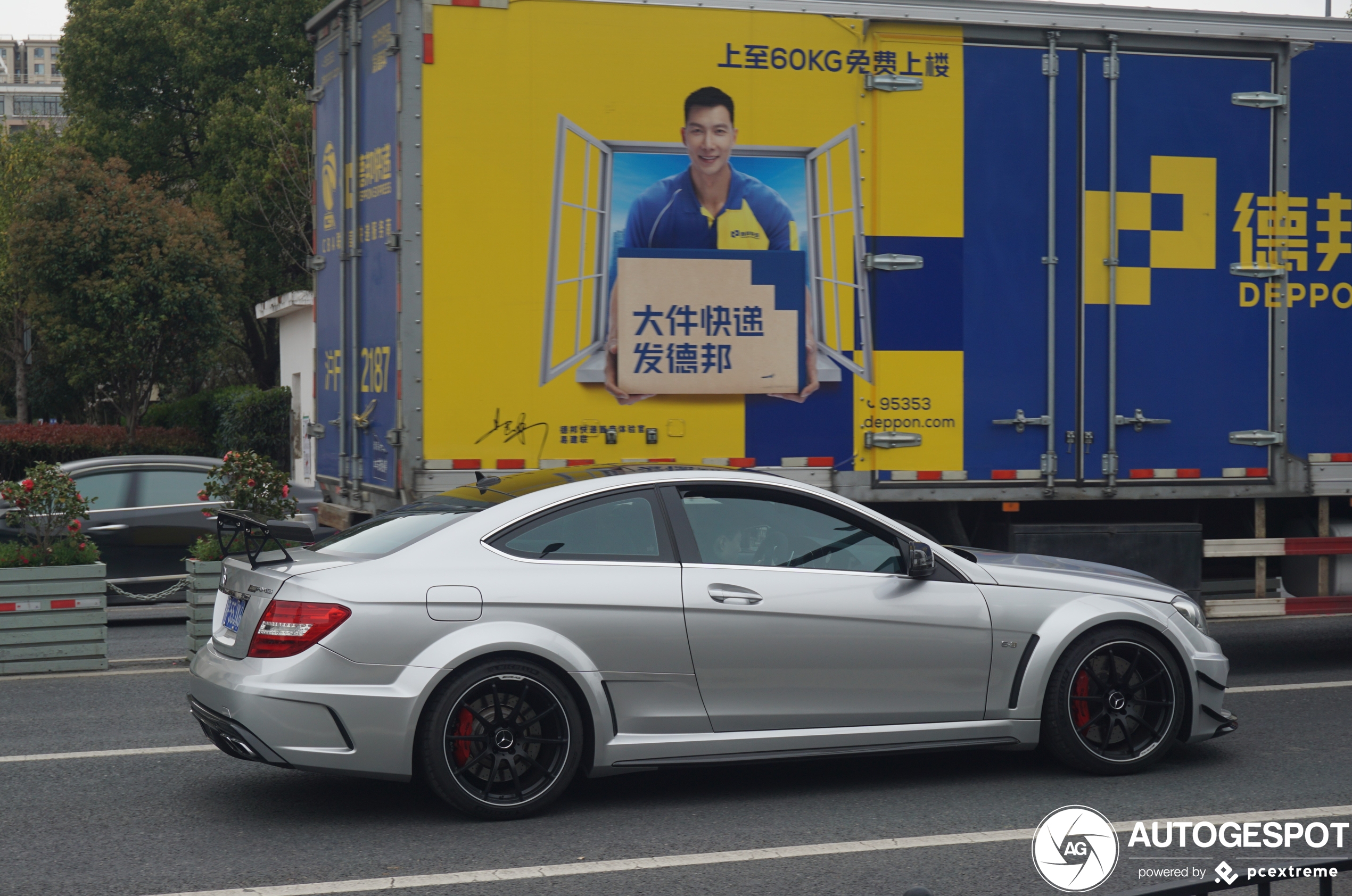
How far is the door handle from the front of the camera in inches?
222

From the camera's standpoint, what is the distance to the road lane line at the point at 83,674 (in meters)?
8.87

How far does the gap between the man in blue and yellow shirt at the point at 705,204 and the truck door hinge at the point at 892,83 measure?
92 centimetres

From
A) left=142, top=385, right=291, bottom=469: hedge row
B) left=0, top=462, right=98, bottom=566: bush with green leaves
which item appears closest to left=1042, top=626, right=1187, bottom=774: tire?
left=0, top=462, right=98, bottom=566: bush with green leaves

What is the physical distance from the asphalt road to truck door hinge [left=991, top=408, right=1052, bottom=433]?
7.32 ft

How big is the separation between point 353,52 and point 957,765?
5.77m

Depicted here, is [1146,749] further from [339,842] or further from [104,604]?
[104,604]

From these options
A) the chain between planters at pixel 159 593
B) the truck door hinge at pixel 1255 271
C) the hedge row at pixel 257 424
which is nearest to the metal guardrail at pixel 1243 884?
the truck door hinge at pixel 1255 271

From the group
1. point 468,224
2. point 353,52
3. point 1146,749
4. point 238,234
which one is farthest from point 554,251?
point 238,234

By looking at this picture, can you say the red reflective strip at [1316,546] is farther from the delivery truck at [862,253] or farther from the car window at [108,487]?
the car window at [108,487]

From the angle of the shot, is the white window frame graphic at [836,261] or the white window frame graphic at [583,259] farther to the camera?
the white window frame graphic at [836,261]

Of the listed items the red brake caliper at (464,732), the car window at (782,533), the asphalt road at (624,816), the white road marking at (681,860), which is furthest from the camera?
the car window at (782,533)

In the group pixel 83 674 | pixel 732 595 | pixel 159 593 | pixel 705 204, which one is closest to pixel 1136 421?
pixel 705 204

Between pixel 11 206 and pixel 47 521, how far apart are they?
28763mm

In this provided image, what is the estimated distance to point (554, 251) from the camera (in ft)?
26.1
